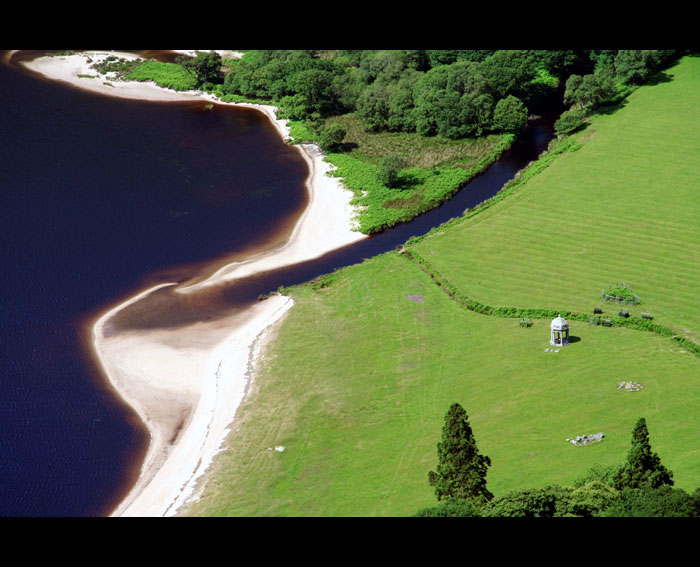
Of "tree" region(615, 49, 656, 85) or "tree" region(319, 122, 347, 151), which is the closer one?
"tree" region(319, 122, 347, 151)

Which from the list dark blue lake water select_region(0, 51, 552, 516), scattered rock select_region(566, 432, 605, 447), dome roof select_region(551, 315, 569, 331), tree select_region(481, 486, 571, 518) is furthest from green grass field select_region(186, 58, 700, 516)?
dark blue lake water select_region(0, 51, 552, 516)

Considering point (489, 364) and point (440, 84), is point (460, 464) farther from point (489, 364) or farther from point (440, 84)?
point (440, 84)

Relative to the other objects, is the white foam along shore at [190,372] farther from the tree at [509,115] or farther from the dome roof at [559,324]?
the tree at [509,115]

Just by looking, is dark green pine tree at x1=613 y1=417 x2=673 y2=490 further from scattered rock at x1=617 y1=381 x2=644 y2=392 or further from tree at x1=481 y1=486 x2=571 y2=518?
scattered rock at x1=617 y1=381 x2=644 y2=392

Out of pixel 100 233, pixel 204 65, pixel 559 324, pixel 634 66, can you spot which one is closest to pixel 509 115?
pixel 634 66

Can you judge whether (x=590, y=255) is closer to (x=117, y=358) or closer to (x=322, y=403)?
(x=322, y=403)
